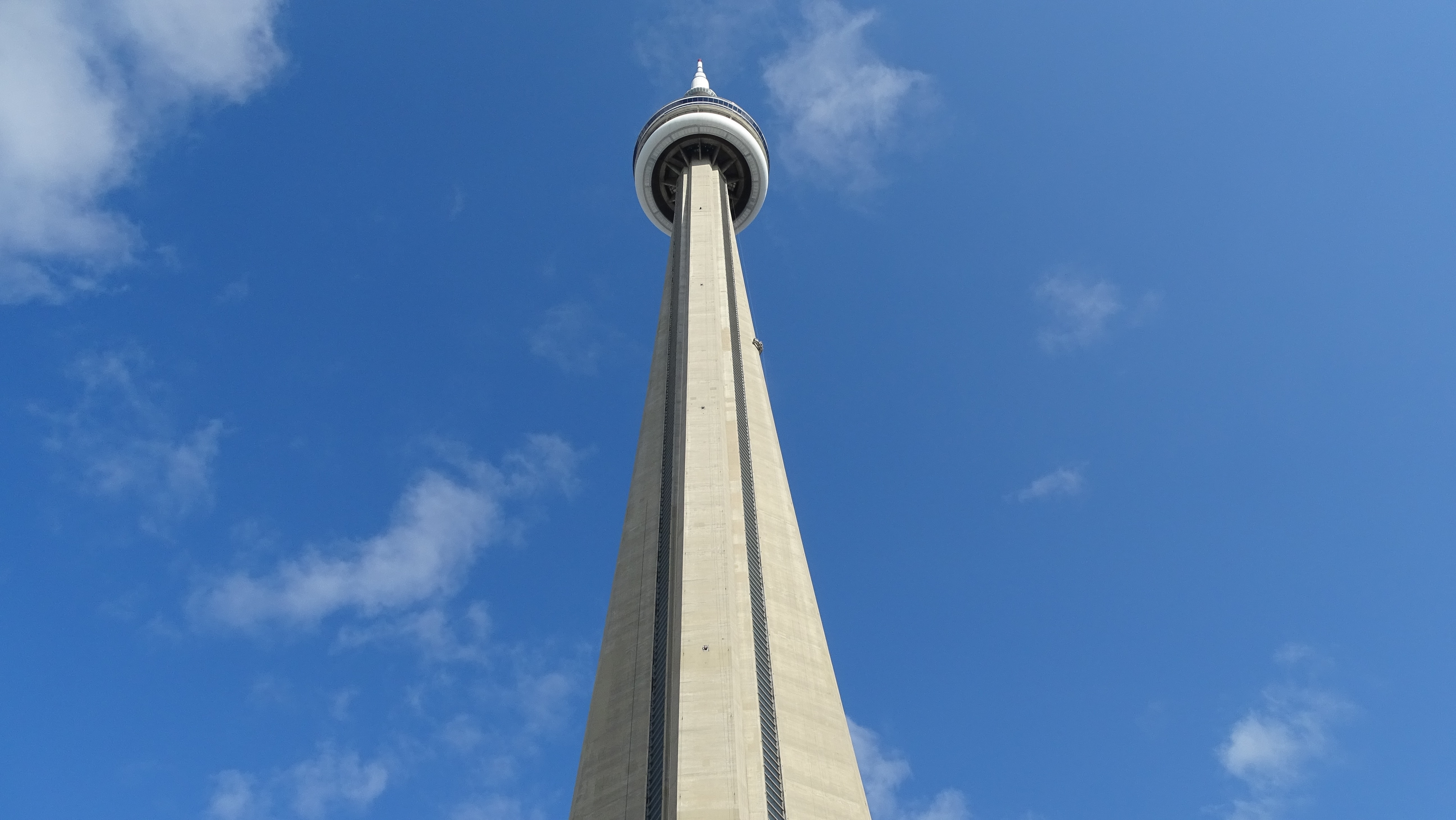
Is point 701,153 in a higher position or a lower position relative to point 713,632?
higher

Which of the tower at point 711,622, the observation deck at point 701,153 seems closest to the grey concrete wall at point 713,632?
the tower at point 711,622

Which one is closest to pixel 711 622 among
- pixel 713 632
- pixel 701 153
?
pixel 713 632

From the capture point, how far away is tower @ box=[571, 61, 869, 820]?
2191 cm

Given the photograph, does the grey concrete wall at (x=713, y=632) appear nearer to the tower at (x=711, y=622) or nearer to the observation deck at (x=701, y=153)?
the tower at (x=711, y=622)

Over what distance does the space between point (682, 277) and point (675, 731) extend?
20654mm

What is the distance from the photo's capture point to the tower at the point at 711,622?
71.9 ft

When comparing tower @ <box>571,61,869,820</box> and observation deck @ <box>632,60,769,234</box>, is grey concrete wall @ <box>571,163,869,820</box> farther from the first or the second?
observation deck @ <box>632,60,769,234</box>

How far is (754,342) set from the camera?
3750 centimetres

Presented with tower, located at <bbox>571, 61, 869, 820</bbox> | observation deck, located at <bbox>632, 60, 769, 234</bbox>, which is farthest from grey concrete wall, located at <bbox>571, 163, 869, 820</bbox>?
observation deck, located at <bbox>632, 60, 769, 234</bbox>

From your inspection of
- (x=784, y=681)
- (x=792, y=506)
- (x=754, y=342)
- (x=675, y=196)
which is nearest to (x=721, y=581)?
(x=784, y=681)

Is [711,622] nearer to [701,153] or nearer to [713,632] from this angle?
[713,632]

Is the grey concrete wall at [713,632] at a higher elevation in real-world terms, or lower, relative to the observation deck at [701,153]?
lower

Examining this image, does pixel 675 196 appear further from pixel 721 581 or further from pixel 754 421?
pixel 721 581

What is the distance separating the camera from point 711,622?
953 inches
